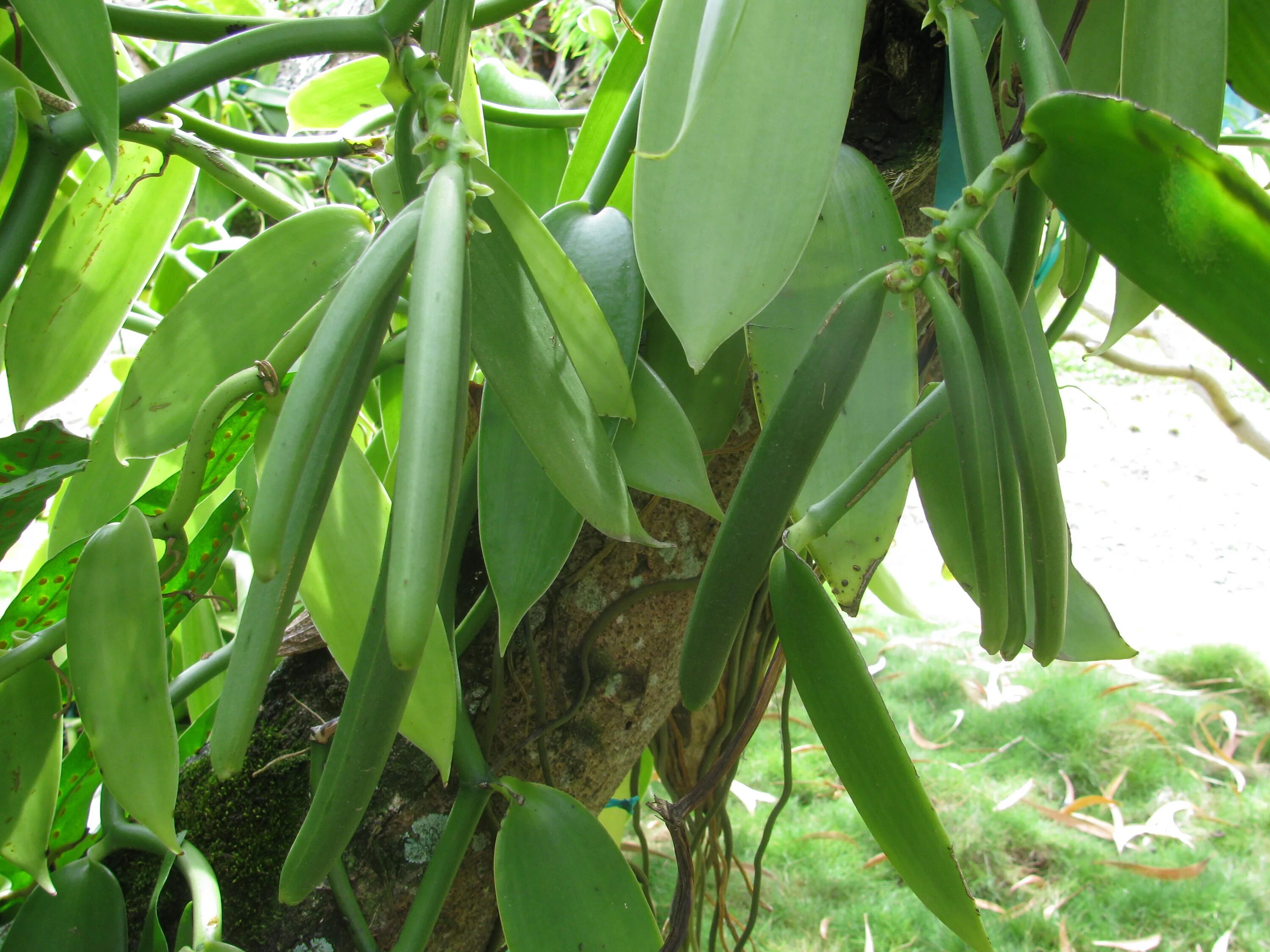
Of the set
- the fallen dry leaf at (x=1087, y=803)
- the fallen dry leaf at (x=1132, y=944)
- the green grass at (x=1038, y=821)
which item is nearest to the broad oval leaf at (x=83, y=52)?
the green grass at (x=1038, y=821)

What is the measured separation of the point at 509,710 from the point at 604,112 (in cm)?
25

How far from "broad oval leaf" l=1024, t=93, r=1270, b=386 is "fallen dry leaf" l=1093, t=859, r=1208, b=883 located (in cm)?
103

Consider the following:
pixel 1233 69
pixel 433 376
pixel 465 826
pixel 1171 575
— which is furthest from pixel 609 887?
pixel 1171 575

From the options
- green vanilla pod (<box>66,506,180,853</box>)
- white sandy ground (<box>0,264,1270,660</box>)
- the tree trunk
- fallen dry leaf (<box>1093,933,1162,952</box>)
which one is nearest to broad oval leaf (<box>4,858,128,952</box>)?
the tree trunk

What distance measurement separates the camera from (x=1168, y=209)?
6.3 inches

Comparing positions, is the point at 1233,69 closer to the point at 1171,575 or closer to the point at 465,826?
the point at 465,826

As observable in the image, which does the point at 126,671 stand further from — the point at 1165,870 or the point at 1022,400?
the point at 1165,870

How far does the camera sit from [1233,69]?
0.88ft

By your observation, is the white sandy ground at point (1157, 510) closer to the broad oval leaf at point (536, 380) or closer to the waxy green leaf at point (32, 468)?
the waxy green leaf at point (32, 468)

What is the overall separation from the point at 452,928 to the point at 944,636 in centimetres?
127

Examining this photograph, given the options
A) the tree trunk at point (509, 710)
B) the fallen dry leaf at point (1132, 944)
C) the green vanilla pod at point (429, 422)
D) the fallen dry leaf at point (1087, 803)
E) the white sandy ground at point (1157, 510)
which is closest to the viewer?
the green vanilla pod at point (429, 422)

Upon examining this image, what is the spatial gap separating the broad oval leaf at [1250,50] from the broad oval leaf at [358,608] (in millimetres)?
292

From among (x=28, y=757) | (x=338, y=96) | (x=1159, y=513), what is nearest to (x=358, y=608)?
(x=28, y=757)

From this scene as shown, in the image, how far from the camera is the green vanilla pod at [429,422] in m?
0.12
